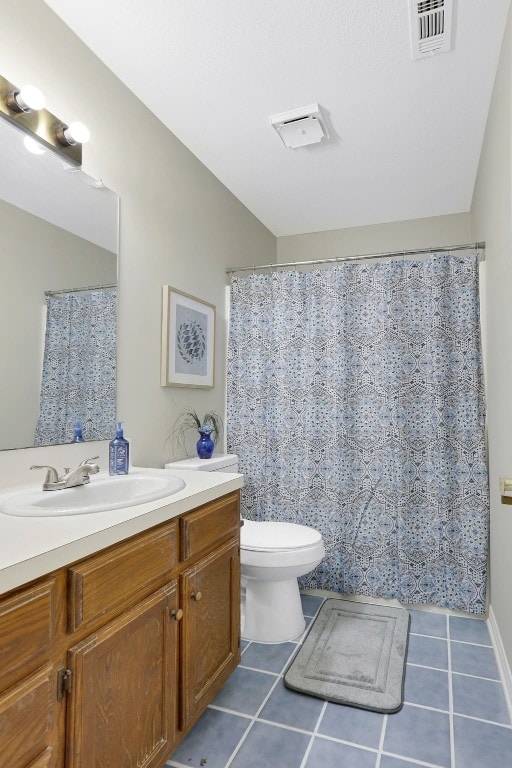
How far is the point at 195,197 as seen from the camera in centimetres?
256

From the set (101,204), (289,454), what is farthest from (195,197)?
(289,454)

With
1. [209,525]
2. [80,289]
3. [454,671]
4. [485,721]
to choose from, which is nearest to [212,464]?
[209,525]

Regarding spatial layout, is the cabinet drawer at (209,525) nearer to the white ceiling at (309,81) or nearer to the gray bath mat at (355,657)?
the gray bath mat at (355,657)

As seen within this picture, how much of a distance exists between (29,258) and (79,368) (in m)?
0.41

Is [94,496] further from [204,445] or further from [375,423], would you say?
[375,423]

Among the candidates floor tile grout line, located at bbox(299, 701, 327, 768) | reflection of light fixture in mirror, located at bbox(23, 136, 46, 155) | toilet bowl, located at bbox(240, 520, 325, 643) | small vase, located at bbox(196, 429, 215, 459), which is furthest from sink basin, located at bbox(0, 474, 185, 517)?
reflection of light fixture in mirror, located at bbox(23, 136, 46, 155)

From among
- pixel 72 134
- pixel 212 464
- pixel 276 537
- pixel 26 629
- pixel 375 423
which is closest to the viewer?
pixel 26 629

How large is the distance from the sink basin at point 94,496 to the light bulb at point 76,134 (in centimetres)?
120

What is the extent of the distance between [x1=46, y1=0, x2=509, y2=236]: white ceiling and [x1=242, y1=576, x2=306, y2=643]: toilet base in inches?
84.9

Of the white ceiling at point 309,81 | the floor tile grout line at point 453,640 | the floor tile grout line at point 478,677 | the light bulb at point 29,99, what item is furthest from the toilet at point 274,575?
the white ceiling at point 309,81

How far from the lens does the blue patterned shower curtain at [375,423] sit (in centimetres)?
235

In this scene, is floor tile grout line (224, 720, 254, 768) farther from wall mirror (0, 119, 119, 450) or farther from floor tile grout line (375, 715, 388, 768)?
wall mirror (0, 119, 119, 450)

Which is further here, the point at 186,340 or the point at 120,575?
the point at 186,340

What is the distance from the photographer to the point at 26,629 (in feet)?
2.73
